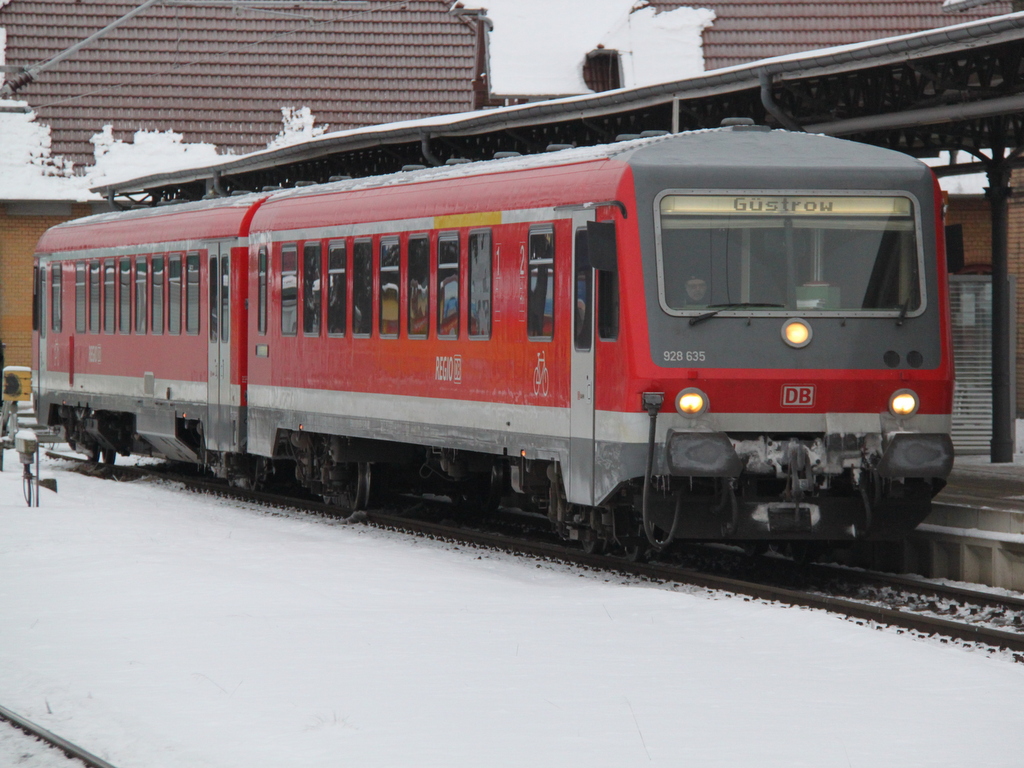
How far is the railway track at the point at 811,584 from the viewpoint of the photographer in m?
9.53

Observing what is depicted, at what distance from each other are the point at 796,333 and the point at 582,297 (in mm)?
1500

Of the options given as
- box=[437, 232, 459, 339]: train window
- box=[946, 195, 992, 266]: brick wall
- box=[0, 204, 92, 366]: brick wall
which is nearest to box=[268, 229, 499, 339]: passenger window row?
box=[437, 232, 459, 339]: train window

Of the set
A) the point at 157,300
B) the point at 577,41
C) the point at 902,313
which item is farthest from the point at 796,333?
the point at 577,41

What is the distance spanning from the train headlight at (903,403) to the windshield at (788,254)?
0.56m

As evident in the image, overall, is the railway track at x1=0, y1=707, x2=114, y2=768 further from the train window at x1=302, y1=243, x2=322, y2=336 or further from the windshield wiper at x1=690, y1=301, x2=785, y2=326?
the train window at x1=302, y1=243, x2=322, y2=336

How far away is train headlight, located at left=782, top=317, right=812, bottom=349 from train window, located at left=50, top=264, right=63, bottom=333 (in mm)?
13660

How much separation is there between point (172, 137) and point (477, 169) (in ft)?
73.9

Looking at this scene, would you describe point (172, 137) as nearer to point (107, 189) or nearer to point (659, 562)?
point (107, 189)

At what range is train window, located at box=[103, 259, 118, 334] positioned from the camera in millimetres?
20344

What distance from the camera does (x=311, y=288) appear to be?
1559cm

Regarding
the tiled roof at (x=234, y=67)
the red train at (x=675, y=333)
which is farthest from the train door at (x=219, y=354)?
the tiled roof at (x=234, y=67)

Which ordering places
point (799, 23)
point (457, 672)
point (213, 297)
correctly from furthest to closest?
point (799, 23) < point (213, 297) < point (457, 672)

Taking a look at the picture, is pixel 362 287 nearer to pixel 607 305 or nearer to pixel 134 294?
pixel 607 305

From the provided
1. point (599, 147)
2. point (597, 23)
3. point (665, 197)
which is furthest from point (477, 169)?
point (597, 23)
